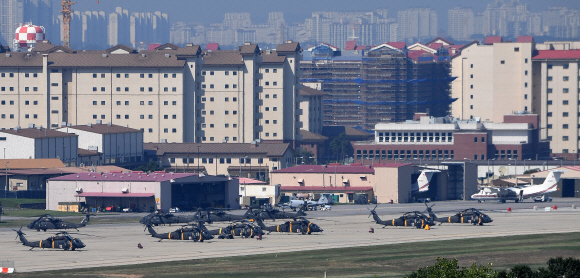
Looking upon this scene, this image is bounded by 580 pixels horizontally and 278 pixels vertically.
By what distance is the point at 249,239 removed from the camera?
100 metres

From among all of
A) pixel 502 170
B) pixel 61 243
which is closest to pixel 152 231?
pixel 61 243

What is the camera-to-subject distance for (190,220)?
116 m

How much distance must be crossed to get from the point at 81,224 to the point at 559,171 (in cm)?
8412

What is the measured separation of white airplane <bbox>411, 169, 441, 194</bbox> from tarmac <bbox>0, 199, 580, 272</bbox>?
32328 mm

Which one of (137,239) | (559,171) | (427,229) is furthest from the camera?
(559,171)

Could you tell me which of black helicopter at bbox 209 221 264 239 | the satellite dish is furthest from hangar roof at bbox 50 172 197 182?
the satellite dish

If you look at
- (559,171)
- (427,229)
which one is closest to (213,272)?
(427,229)

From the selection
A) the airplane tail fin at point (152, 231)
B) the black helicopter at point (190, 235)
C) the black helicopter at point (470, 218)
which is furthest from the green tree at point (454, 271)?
the black helicopter at point (470, 218)

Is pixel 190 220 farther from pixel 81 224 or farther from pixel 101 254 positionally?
pixel 101 254

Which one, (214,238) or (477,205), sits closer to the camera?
(214,238)

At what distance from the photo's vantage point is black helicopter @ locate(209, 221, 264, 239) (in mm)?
100875

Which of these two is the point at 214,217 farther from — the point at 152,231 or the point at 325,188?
the point at 325,188

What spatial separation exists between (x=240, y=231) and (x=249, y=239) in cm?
185

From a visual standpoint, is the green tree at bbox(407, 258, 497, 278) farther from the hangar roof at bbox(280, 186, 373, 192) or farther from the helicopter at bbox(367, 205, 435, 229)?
the hangar roof at bbox(280, 186, 373, 192)
